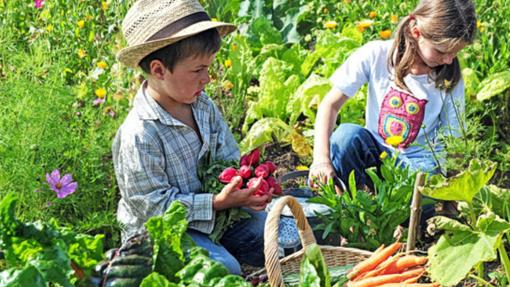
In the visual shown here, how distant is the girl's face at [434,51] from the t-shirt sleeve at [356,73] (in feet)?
0.86

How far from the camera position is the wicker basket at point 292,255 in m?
2.39

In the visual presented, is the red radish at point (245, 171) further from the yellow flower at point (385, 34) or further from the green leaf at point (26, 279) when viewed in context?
the yellow flower at point (385, 34)

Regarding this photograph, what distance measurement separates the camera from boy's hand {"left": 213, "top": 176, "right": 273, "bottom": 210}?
2826 mm

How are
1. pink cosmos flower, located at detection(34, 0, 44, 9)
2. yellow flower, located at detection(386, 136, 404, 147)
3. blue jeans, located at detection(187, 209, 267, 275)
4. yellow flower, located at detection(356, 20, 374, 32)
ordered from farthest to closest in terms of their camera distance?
1. pink cosmos flower, located at detection(34, 0, 44, 9)
2. yellow flower, located at detection(356, 20, 374, 32)
3. yellow flower, located at detection(386, 136, 404, 147)
4. blue jeans, located at detection(187, 209, 267, 275)

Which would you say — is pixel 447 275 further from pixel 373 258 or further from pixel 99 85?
pixel 99 85

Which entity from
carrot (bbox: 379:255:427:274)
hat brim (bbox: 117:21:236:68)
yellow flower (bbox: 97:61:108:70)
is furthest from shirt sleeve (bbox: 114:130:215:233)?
yellow flower (bbox: 97:61:108:70)

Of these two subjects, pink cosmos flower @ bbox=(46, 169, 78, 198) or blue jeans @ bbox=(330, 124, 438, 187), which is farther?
blue jeans @ bbox=(330, 124, 438, 187)

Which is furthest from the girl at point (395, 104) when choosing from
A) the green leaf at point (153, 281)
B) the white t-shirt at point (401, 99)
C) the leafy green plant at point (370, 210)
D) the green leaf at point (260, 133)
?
the green leaf at point (153, 281)

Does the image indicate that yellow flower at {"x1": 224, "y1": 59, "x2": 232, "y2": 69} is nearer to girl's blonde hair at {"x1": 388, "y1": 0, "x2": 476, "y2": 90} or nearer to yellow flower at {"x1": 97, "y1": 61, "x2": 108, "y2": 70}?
yellow flower at {"x1": 97, "y1": 61, "x2": 108, "y2": 70}

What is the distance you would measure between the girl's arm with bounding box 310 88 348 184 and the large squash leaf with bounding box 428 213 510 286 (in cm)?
98

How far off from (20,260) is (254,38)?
3.09m

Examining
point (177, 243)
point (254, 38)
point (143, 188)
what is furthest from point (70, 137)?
point (254, 38)

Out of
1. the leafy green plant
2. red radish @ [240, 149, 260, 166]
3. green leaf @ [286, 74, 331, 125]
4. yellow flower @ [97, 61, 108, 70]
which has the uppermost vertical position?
yellow flower @ [97, 61, 108, 70]

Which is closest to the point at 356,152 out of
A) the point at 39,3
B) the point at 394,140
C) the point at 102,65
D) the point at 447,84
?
the point at 394,140
